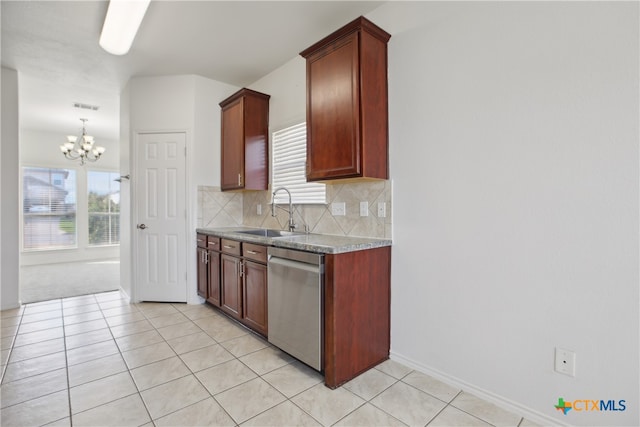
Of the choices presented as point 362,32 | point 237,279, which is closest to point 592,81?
point 362,32

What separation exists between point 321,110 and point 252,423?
6.96ft

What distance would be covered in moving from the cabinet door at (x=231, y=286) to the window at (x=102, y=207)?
17.7 ft

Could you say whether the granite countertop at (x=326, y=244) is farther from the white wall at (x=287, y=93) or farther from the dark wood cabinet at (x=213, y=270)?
the white wall at (x=287, y=93)

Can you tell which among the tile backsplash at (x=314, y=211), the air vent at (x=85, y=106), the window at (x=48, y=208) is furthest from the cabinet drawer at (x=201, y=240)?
the window at (x=48, y=208)

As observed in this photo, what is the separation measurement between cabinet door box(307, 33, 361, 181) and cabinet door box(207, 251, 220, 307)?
149 cm

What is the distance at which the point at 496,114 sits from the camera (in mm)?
1842

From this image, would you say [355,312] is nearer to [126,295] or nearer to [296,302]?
[296,302]

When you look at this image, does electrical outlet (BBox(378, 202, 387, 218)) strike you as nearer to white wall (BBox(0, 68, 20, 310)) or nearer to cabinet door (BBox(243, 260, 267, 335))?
cabinet door (BBox(243, 260, 267, 335))

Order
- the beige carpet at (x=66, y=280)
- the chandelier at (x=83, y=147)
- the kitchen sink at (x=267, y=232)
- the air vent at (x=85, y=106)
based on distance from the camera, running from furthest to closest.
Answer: the chandelier at (x=83, y=147) → the air vent at (x=85, y=106) → the beige carpet at (x=66, y=280) → the kitchen sink at (x=267, y=232)

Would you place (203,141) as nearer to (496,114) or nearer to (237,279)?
(237,279)

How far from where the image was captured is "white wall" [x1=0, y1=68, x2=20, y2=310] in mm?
3521

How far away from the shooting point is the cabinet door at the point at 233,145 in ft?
11.7

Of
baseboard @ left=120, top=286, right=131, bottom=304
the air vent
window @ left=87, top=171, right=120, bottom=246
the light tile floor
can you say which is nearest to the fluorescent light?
the light tile floor

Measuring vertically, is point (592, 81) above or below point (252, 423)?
above
